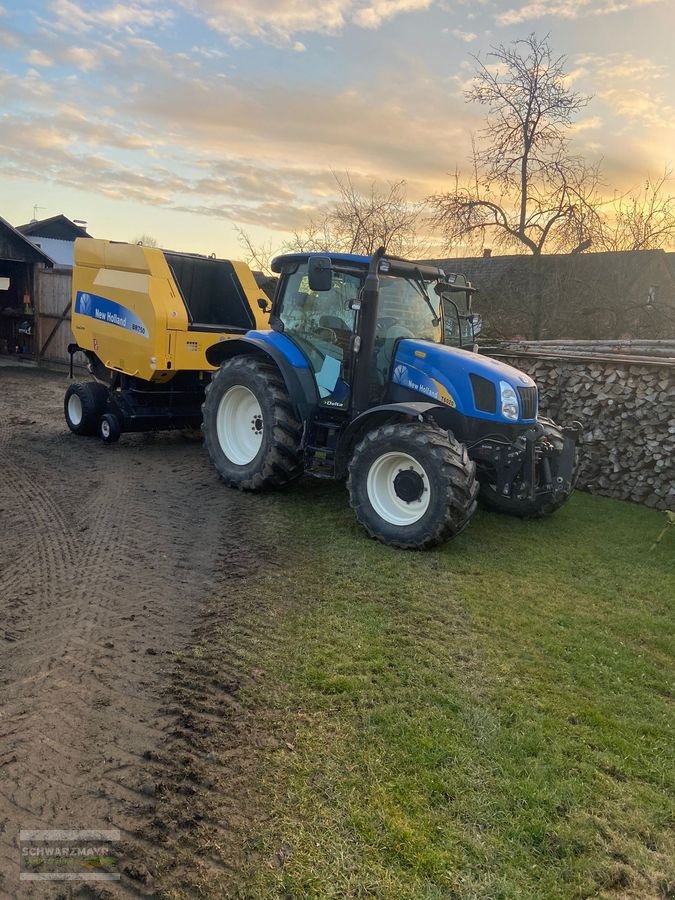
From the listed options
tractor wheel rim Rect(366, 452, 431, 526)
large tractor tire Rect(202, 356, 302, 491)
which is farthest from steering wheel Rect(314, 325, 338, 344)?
tractor wheel rim Rect(366, 452, 431, 526)

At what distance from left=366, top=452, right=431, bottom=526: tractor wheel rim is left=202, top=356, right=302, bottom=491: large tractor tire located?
111 centimetres

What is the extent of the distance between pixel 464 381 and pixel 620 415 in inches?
116

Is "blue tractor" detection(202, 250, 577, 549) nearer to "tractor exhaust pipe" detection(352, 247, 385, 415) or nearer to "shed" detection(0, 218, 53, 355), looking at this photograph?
"tractor exhaust pipe" detection(352, 247, 385, 415)

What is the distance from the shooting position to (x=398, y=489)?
5457 millimetres

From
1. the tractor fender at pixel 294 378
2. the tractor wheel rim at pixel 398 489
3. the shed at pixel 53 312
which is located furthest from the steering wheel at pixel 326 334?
the shed at pixel 53 312

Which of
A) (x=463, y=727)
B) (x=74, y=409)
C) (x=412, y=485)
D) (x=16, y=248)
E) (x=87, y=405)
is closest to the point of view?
(x=463, y=727)

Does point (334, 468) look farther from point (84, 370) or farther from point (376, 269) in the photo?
point (84, 370)

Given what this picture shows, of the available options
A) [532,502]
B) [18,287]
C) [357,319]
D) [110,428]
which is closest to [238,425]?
[357,319]

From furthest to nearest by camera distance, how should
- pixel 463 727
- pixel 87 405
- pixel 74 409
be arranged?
pixel 74 409 < pixel 87 405 < pixel 463 727

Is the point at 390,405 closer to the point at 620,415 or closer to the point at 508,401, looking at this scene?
the point at 508,401

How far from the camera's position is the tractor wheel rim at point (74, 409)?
889 cm

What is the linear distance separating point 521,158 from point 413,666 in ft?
45.2

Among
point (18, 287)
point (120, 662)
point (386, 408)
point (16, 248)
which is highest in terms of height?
point (16, 248)

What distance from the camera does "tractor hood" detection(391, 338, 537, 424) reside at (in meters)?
5.56
